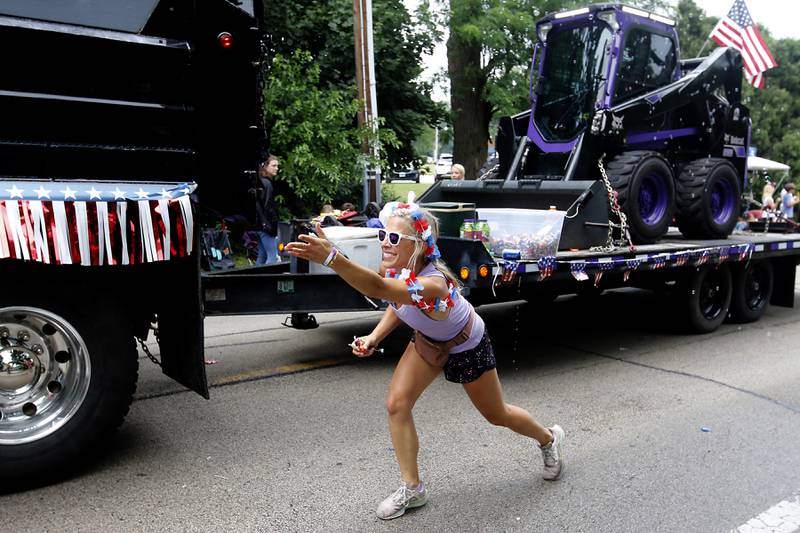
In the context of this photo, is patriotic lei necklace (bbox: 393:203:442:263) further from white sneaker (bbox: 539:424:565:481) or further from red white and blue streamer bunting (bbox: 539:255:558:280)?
red white and blue streamer bunting (bbox: 539:255:558:280)

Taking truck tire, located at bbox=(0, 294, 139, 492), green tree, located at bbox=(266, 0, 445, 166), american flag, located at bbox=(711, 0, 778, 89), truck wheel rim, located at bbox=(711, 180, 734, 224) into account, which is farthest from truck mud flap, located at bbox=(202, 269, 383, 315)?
green tree, located at bbox=(266, 0, 445, 166)

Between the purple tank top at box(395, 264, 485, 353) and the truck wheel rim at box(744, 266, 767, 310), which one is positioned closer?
the purple tank top at box(395, 264, 485, 353)

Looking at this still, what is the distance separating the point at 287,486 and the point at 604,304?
691 cm

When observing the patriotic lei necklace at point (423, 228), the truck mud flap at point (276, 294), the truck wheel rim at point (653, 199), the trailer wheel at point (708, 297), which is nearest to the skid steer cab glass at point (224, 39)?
the patriotic lei necklace at point (423, 228)

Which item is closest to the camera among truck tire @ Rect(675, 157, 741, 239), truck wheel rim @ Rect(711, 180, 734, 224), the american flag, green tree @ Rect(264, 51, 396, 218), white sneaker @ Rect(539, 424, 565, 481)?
white sneaker @ Rect(539, 424, 565, 481)

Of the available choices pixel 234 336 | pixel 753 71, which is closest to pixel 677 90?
pixel 753 71

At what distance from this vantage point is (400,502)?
3.72 m

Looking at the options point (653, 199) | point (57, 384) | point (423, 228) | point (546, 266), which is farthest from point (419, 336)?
point (653, 199)

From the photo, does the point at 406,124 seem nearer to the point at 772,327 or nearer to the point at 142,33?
the point at 772,327

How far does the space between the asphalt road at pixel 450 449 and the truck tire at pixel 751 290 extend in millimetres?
1420

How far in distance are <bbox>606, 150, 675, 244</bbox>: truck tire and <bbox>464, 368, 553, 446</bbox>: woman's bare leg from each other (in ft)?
13.3

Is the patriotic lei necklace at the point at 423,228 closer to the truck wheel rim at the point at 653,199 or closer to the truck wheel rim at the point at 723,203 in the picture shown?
the truck wheel rim at the point at 653,199

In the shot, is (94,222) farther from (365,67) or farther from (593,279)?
(365,67)

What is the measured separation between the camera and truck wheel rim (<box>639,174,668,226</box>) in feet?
26.1
